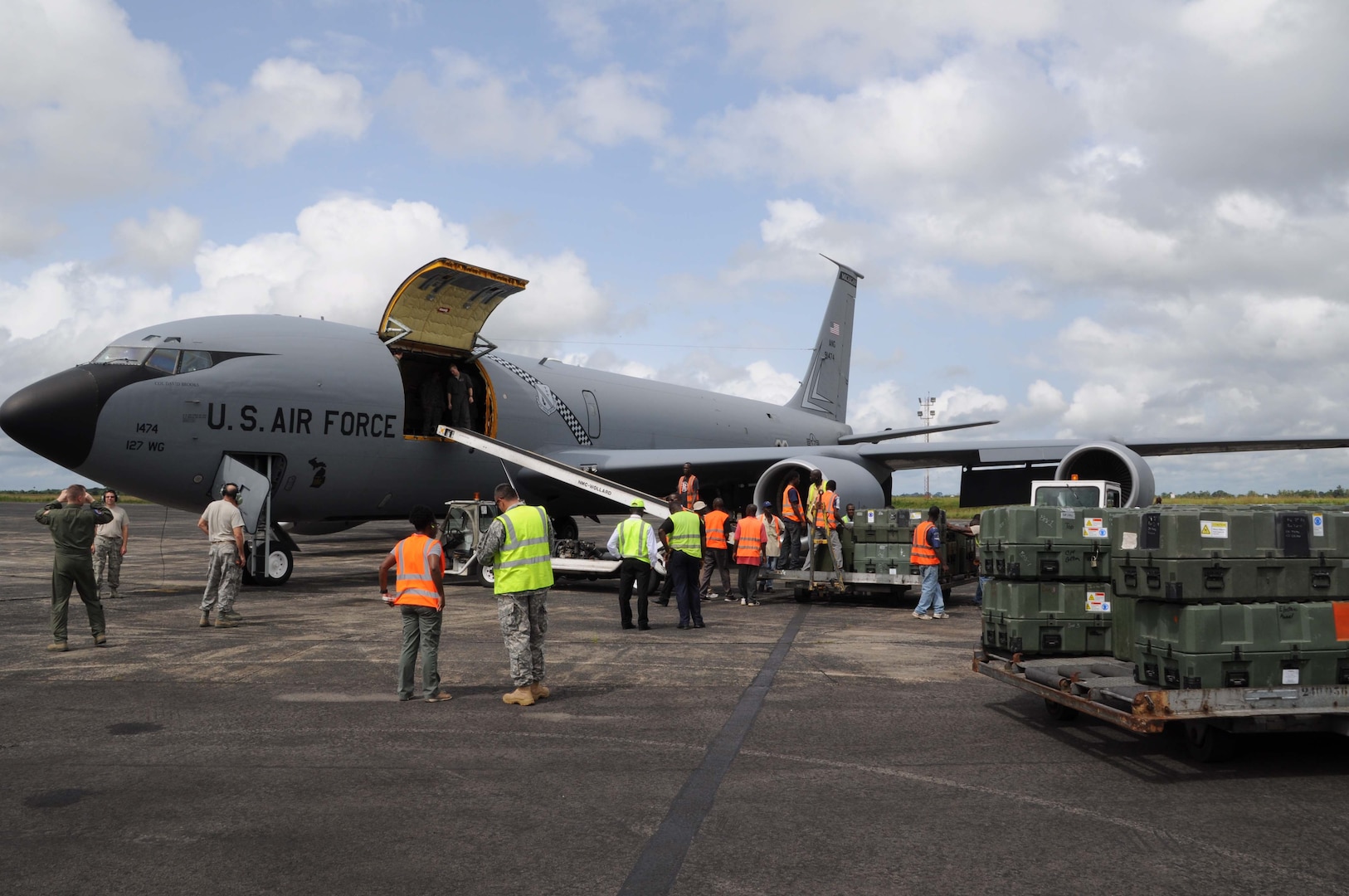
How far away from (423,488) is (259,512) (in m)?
3.12

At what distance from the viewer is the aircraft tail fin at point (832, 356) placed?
30906 millimetres

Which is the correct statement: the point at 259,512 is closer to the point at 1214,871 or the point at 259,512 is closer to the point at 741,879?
the point at 741,879

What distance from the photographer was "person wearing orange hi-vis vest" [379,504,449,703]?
7.71m

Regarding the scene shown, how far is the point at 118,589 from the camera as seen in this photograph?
15.7m

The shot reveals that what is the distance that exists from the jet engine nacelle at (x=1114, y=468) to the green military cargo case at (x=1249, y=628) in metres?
10.3

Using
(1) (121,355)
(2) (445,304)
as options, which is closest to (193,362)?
(1) (121,355)

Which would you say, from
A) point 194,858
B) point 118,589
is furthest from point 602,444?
point 194,858

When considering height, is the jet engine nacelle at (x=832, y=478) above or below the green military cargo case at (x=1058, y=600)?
above

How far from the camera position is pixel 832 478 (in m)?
16.5

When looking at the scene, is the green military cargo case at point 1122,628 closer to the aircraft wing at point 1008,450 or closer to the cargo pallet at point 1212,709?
the cargo pallet at point 1212,709

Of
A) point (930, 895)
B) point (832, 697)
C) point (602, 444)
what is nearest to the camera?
point (930, 895)

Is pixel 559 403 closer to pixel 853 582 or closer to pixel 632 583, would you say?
pixel 853 582

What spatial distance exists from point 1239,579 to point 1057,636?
178 cm

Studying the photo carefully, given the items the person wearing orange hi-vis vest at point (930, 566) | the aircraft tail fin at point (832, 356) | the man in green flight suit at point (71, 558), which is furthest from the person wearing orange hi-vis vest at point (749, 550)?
the aircraft tail fin at point (832, 356)
